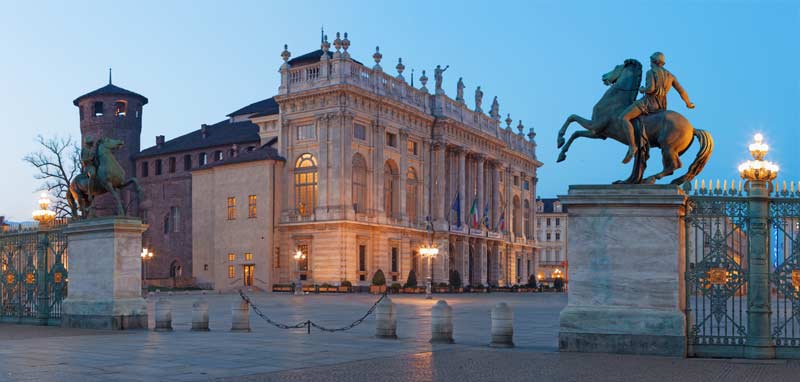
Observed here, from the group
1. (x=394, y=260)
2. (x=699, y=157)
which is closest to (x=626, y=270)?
(x=699, y=157)

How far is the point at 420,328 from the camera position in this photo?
26.0 meters

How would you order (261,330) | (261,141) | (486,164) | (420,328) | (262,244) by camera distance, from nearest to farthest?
(261,330), (420,328), (262,244), (261,141), (486,164)

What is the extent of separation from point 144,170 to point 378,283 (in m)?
32.2

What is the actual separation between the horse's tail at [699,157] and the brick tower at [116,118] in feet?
254

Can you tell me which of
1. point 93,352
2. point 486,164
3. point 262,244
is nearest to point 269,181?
point 262,244

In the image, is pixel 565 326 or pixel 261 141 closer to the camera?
pixel 565 326

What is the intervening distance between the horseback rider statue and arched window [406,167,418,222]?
59.7 meters

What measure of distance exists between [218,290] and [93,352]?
54407mm

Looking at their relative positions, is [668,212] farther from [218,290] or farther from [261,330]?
[218,290]

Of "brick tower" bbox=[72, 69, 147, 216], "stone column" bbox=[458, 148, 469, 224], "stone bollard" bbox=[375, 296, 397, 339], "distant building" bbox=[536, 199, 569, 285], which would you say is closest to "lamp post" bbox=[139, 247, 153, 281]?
"brick tower" bbox=[72, 69, 147, 216]

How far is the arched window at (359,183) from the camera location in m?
69.6

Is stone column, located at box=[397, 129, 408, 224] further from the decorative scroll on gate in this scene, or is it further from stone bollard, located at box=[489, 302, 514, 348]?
the decorative scroll on gate

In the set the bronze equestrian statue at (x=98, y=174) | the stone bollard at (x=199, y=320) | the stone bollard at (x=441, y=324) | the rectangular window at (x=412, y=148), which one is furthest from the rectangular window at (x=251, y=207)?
the stone bollard at (x=441, y=324)

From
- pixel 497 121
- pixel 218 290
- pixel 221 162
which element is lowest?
pixel 218 290
